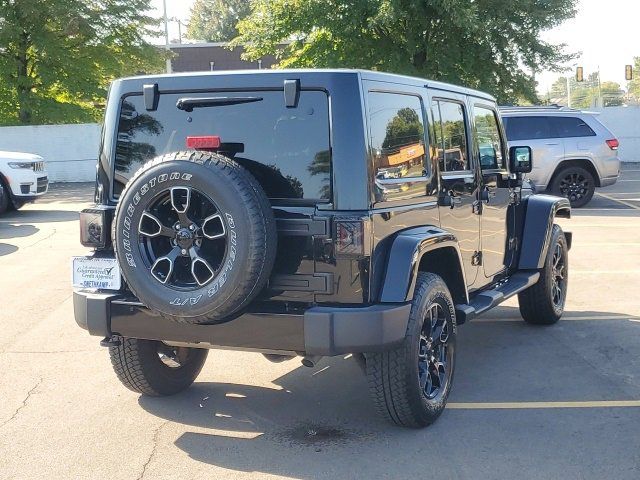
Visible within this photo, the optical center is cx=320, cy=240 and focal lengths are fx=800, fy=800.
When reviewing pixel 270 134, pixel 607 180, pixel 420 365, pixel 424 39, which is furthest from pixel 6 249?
pixel 424 39

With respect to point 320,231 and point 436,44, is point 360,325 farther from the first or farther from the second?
point 436,44

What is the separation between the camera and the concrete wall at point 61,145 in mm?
24984

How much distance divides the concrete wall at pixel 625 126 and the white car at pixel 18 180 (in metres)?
18.6

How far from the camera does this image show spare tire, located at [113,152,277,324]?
12.9 ft

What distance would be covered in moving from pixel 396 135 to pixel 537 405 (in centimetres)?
196

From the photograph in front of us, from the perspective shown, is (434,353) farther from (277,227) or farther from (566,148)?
(566,148)

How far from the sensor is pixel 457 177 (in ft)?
17.7

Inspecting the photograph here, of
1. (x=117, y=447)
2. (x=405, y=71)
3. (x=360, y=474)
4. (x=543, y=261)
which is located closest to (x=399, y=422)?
(x=360, y=474)

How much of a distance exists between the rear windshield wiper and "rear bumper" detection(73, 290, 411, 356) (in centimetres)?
113

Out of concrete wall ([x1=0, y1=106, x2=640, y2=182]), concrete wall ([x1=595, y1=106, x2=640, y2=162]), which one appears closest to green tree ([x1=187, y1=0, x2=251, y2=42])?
concrete wall ([x1=0, y1=106, x2=640, y2=182])

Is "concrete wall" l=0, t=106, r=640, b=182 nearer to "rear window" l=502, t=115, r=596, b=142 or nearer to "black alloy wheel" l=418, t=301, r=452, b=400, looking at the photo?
"rear window" l=502, t=115, r=596, b=142

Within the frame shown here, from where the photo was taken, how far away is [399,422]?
4.54 metres

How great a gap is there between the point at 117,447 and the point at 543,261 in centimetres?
389

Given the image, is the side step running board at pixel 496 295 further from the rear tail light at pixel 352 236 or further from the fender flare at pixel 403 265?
the rear tail light at pixel 352 236
